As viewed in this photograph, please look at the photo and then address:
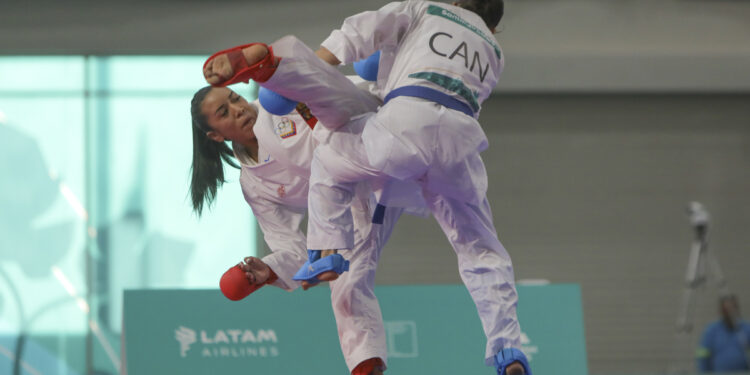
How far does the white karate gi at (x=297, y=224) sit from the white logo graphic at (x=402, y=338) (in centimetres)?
65

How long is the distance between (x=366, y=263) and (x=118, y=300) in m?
4.48

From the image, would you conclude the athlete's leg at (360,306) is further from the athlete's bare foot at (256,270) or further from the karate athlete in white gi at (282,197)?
the athlete's bare foot at (256,270)

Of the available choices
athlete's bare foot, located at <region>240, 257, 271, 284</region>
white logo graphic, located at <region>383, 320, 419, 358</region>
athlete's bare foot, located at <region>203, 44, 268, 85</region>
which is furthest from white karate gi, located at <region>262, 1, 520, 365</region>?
white logo graphic, located at <region>383, 320, 419, 358</region>

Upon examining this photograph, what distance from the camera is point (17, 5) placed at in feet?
21.3

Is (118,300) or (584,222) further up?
(584,222)

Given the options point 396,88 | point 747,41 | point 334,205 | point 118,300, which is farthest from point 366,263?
point 747,41

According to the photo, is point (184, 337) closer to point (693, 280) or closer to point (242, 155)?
point (242, 155)

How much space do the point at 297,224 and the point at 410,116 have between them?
30.0 inches

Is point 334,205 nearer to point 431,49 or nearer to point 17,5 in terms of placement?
point 431,49

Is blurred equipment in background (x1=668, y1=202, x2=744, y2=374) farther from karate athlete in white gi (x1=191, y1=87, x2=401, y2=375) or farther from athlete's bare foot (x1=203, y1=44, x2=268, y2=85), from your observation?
athlete's bare foot (x1=203, y1=44, x2=268, y2=85)

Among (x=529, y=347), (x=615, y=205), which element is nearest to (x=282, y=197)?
(x=529, y=347)

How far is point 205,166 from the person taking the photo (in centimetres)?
262

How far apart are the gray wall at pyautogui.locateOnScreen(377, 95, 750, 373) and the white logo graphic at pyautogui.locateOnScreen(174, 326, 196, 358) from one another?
400cm

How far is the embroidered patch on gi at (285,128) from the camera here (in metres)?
2.51
